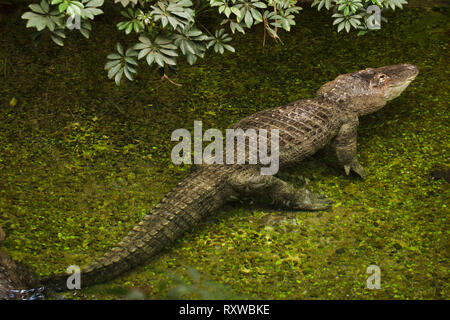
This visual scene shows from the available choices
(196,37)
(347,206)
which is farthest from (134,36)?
(347,206)

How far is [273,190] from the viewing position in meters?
3.53

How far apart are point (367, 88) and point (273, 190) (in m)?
1.27

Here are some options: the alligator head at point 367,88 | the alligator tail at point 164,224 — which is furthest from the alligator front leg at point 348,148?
the alligator tail at point 164,224

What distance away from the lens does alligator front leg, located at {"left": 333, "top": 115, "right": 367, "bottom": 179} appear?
12.5ft

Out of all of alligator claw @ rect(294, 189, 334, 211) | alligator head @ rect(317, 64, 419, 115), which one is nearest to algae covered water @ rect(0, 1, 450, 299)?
alligator claw @ rect(294, 189, 334, 211)

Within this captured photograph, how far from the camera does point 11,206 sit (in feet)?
11.4

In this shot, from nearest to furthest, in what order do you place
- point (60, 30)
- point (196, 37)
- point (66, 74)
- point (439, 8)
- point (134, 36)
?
point (60, 30)
point (196, 37)
point (66, 74)
point (134, 36)
point (439, 8)

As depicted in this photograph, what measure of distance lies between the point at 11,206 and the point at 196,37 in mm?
1659

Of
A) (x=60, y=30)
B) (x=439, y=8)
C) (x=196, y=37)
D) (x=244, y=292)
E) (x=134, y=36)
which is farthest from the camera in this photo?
(x=439, y=8)

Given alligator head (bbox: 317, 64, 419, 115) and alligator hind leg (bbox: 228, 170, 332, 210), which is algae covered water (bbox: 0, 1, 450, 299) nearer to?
alligator hind leg (bbox: 228, 170, 332, 210)

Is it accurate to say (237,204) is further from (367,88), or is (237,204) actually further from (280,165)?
(367,88)

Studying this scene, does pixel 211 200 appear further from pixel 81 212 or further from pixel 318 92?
pixel 318 92

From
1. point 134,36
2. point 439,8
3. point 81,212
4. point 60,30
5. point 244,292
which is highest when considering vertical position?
point 439,8

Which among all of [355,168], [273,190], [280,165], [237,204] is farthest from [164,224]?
[355,168]
